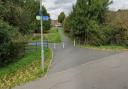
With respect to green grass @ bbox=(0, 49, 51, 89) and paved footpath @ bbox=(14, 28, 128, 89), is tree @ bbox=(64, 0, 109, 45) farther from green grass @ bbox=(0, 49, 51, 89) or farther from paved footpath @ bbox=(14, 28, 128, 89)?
paved footpath @ bbox=(14, 28, 128, 89)

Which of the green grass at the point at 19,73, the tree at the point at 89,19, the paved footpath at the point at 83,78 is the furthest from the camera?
the tree at the point at 89,19

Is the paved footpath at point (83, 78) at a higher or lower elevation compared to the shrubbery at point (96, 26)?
lower

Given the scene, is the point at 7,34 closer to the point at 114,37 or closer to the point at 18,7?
the point at 18,7

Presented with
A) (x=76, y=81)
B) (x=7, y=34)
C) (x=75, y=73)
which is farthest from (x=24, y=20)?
(x=76, y=81)

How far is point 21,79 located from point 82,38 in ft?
77.5

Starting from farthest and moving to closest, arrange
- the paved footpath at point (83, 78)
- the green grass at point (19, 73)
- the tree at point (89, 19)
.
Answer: the tree at point (89, 19) → the green grass at point (19, 73) → the paved footpath at point (83, 78)

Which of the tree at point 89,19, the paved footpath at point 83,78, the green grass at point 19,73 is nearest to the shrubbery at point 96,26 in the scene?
the tree at point 89,19

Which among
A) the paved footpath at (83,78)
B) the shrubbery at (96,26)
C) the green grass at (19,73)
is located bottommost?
the green grass at (19,73)

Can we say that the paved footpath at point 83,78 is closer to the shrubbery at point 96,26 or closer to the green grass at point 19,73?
the green grass at point 19,73

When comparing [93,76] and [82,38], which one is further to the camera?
[82,38]

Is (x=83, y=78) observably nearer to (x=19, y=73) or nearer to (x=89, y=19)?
(x=19, y=73)

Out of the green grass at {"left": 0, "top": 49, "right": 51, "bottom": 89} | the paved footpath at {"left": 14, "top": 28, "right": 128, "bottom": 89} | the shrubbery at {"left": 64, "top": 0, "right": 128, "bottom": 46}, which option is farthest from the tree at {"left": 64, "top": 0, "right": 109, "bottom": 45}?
the paved footpath at {"left": 14, "top": 28, "right": 128, "bottom": 89}

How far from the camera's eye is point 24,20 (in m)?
24.0

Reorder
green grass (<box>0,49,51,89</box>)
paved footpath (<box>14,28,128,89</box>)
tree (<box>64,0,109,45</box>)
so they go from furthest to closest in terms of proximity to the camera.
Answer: tree (<box>64,0,109,45</box>)
green grass (<box>0,49,51,89</box>)
paved footpath (<box>14,28,128,89</box>)
